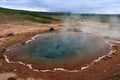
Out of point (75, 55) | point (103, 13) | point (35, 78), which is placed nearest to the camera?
point (35, 78)

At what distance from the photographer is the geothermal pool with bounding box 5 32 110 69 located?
2536 cm

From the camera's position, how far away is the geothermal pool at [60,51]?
25.4 meters

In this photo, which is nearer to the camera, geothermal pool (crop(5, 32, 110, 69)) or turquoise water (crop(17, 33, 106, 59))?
geothermal pool (crop(5, 32, 110, 69))

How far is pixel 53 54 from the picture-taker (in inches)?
1061

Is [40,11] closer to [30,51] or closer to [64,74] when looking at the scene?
[30,51]

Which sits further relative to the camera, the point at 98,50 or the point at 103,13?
the point at 103,13

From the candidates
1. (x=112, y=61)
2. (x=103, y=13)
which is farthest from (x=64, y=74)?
(x=103, y=13)

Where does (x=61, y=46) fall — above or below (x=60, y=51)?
above

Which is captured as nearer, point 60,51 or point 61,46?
point 60,51

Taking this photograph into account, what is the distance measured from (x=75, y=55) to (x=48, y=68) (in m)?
3.38

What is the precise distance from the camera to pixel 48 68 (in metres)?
24.5

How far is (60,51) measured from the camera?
89.9 feet

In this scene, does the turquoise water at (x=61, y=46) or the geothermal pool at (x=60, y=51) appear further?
the turquoise water at (x=61, y=46)

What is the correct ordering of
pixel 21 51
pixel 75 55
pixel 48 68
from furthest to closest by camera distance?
pixel 21 51 < pixel 75 55 < pixel 48 68
